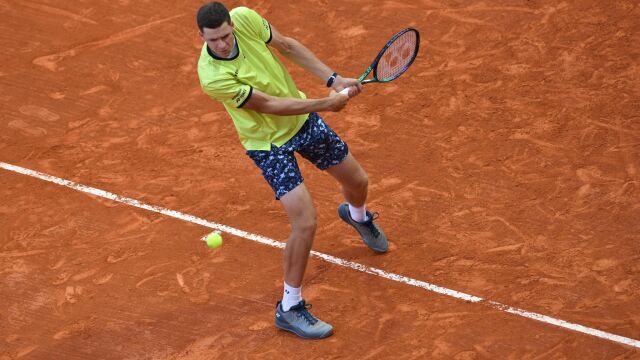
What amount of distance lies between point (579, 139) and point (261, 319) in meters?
3.77

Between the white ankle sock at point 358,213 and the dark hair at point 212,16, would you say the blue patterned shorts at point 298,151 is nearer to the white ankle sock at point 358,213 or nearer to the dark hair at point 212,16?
the white ankle sock at point 358,213

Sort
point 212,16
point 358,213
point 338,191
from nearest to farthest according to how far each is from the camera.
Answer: point 212,16, point 358,213, point 338,191

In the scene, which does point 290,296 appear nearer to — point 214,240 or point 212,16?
point 214,240

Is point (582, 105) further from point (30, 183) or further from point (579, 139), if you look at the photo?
point (30, 183)

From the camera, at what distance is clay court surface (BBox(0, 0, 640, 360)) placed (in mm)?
7863

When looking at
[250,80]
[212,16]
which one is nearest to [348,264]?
[250,80]

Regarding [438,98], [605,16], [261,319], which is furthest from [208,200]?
[605,16]

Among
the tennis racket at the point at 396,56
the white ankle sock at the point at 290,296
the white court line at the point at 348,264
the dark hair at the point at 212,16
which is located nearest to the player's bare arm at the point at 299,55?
the tennis racket at the point at 396,56

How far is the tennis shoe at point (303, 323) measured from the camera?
7.73m

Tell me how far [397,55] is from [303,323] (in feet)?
7.25

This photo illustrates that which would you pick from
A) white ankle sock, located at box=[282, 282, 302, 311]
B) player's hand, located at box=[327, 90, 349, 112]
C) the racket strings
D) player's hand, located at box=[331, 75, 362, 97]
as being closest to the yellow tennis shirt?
player's hand, located at box=[331, 75, 362, 97]

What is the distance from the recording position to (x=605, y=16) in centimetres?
1164

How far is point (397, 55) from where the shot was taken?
26.1 feet

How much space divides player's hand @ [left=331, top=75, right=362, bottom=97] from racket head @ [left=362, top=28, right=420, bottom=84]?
32cm
